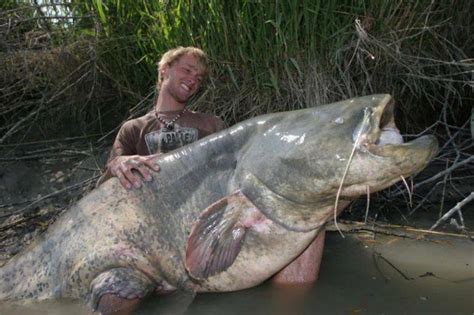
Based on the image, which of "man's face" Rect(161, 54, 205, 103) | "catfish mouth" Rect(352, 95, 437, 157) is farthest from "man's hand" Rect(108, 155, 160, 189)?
"catfish mouth" Rect(352, 95, 437, 157)

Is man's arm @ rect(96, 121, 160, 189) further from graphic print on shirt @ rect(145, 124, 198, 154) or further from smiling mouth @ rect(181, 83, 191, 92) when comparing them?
smiling mouth @ rect(181, 83, 191, 92)

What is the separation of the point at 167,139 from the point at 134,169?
58 cm

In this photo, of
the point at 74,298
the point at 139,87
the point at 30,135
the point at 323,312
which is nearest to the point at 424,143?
the point at 323,312

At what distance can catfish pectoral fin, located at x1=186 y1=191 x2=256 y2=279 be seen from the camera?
2.73m

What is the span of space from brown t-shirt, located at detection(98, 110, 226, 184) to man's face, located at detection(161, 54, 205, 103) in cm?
12

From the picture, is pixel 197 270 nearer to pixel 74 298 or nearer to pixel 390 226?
pixel 74 298

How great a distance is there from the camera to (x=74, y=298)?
2936 millimetres

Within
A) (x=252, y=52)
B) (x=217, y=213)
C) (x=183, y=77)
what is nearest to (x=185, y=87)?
(x=183, y=77)

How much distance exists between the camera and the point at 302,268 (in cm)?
304

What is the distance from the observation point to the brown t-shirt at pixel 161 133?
143 inches

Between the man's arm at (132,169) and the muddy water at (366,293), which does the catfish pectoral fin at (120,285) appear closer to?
the muddy water at (366,293)

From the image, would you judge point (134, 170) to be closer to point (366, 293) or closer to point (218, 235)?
point (218, 235)

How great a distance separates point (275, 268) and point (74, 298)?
3.20 feet

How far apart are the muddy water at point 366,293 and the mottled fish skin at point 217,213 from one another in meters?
0.09
